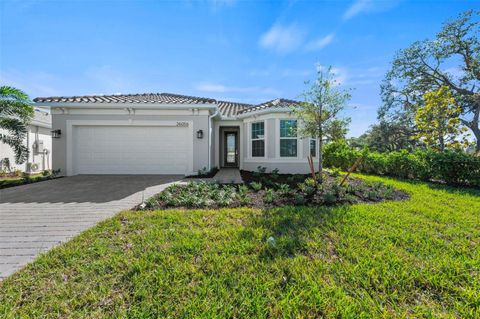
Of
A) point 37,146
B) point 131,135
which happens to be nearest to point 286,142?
point 131,135

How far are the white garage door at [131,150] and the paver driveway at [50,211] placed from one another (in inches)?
81.5

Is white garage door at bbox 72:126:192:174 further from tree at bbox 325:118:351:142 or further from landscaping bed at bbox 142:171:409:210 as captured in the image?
tree at bbox 325:118:351:142

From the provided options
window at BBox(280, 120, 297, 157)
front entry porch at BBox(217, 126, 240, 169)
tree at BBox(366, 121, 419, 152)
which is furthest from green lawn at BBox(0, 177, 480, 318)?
tree at BBox(366, 121, 419, 152)

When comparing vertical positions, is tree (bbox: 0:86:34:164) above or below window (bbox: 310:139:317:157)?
above

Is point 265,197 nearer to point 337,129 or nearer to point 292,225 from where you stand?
point 292,225

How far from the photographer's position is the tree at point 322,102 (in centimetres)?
644

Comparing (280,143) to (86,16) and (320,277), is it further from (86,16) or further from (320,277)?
(86,16)

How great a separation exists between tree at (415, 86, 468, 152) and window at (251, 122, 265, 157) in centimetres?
1015

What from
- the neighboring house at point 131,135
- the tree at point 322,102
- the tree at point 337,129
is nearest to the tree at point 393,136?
the tree at point 337,129

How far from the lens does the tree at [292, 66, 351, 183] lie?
6441 millimetres

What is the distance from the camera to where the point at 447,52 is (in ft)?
50.1

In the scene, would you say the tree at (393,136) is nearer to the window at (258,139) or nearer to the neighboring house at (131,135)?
the window at (258,139)

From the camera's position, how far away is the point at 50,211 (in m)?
4.23

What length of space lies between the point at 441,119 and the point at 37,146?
25.2 m
